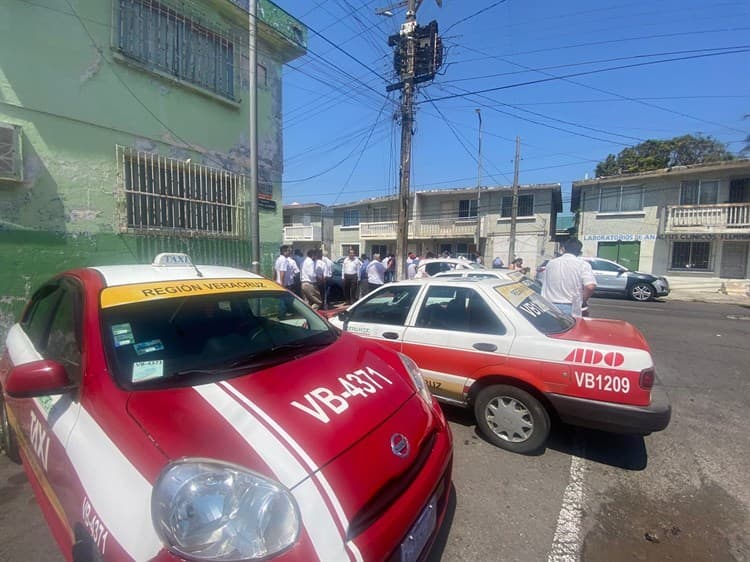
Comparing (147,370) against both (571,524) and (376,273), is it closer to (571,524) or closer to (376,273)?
(571,524)

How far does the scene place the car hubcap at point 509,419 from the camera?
324 centimetres

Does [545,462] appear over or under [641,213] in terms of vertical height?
under

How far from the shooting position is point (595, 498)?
8.82 feet

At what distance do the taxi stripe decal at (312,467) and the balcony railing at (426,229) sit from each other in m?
23.2

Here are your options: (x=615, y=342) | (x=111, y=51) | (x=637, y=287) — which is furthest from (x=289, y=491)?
(x=637, y=287)

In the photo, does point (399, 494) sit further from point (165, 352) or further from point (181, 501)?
point (165, 352)

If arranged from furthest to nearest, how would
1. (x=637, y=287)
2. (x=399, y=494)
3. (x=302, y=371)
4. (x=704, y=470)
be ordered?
(x=637, y=287) → (x=704, y=470) → (x=302, y=371) → (x=399, y=494)

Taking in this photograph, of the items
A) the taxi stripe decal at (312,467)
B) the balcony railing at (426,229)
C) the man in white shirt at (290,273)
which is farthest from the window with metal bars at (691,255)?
the taxi stripe decal at (312,467)

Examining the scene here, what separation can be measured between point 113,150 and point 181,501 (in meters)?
6.54

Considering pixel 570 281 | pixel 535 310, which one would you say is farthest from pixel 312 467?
pixel 570 281

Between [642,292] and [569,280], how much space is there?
11.8m

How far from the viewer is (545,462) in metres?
3.13

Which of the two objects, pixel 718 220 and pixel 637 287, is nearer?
pixel 637 287

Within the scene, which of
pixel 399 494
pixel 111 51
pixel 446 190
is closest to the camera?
pixel 399 494
